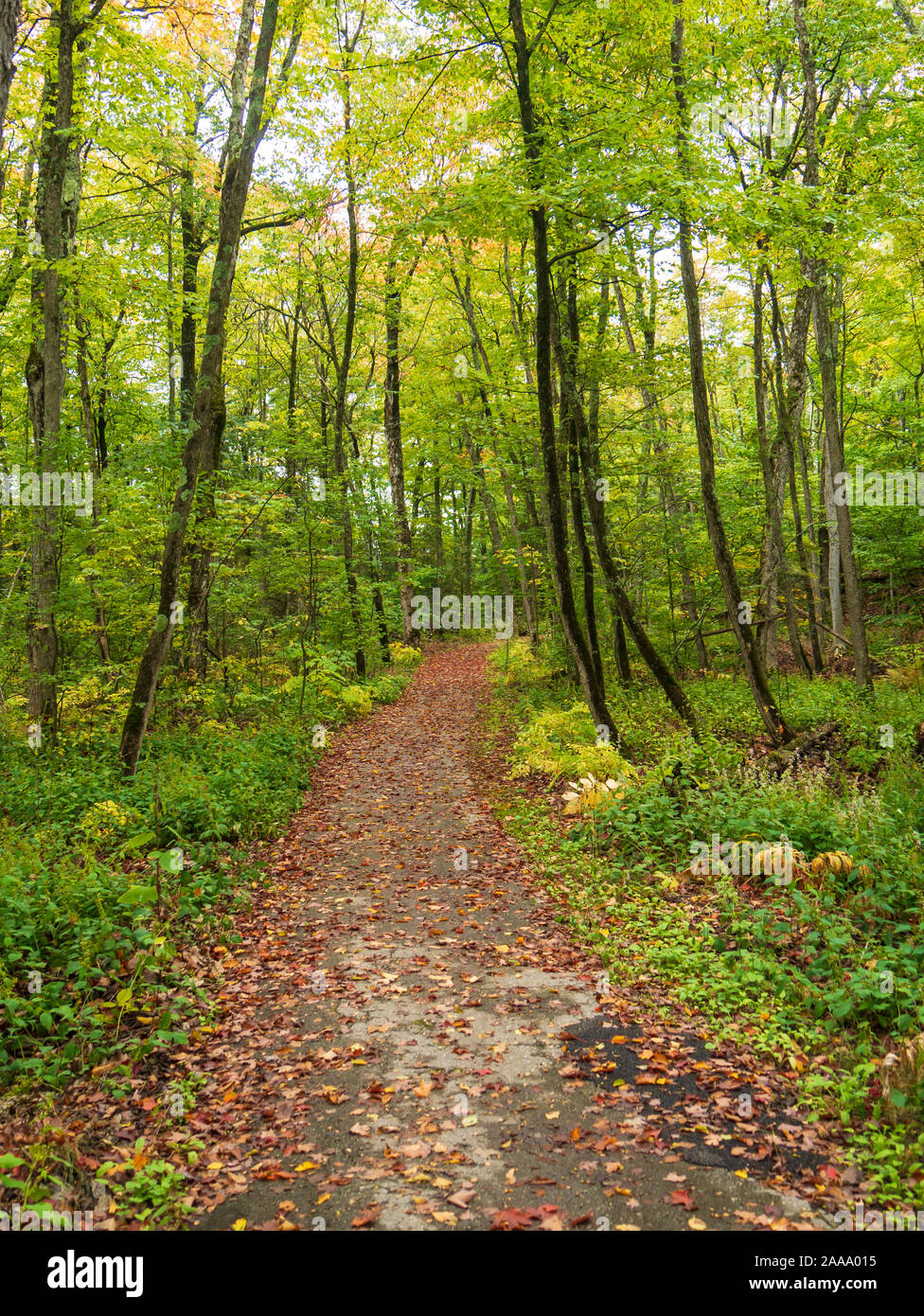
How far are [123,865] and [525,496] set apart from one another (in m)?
13.7

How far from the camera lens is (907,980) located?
443cm

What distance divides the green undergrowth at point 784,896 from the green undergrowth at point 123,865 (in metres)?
3.29

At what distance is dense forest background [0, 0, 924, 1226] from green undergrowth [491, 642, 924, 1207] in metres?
0.04

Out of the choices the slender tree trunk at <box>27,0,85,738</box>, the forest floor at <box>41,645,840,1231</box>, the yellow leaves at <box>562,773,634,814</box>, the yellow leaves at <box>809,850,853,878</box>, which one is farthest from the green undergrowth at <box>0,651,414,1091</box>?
the yellow leaves at <box>809,850,853,878</box>

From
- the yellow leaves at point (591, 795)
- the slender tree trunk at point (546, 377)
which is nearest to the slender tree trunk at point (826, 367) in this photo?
the slender tree trunk at point (546, 377)

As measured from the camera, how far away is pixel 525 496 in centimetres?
1822

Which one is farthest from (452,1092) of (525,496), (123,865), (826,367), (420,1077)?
(525,496)

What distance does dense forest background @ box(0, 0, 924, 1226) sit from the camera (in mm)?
5383

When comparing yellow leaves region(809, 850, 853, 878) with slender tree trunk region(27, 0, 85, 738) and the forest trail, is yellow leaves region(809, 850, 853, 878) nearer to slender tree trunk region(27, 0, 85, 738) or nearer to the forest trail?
the forest trail

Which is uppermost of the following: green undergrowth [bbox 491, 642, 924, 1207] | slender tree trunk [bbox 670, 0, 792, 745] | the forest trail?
slender tree trunk [bbox 670, 0, 792, 745]

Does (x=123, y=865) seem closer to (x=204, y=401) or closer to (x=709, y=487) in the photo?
(x=204, y=401)

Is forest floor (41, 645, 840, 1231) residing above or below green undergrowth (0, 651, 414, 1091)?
below

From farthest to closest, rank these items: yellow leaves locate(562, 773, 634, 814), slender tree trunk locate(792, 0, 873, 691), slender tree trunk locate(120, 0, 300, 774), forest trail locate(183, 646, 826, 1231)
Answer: slender tree trunk locate(792, 0, 873, 691) < slender tree trunk locate(120, 0, 300, 774) < yellow leaves locate(562, 773, 634, 814) < forest trail locate(183, 646, 826, 1231)

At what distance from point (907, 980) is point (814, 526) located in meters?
18.0
